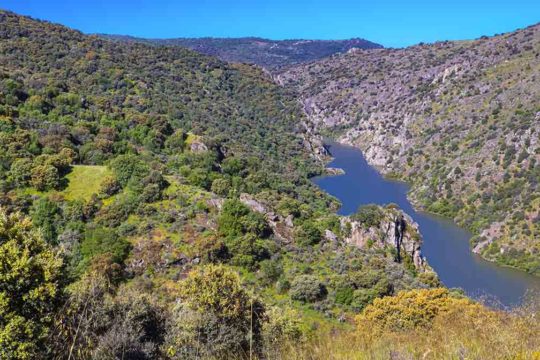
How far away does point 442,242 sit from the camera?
76500 mm

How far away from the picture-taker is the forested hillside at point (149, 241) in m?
11.7

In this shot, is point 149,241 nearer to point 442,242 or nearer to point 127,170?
point 127,170

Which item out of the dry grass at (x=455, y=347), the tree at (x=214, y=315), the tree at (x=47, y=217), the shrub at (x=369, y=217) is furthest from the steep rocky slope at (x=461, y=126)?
the dry grass at (x=455, y=347)

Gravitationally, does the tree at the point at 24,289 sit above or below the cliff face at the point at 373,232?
above

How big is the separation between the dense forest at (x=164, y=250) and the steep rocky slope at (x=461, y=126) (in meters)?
29.2

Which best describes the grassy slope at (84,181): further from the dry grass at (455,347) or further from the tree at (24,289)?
the dry grass at (455,347)

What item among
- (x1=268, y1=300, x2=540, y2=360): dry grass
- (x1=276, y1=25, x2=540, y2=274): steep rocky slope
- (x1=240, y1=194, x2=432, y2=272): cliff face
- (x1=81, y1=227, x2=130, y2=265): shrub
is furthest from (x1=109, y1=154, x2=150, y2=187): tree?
(x1=276, y1=25, x2=540, y2=274): steep rocky slope

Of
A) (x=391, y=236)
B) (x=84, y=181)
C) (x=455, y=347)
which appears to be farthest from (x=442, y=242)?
(x=455, y=347)

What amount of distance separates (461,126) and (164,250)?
9541cm

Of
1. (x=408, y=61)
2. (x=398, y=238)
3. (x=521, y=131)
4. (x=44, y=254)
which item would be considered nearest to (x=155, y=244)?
(x=44, y=254)

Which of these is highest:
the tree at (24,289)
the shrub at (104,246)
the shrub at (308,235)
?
the tree at (24,289)

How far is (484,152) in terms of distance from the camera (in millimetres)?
93375

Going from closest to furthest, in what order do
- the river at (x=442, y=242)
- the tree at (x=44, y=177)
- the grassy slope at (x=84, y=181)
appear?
1. the tree at (x=44, y=177)
2. the grassy slope at (x=84, y=181)
3. the river at (x=442, y=242)

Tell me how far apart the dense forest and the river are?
32.8 feet
